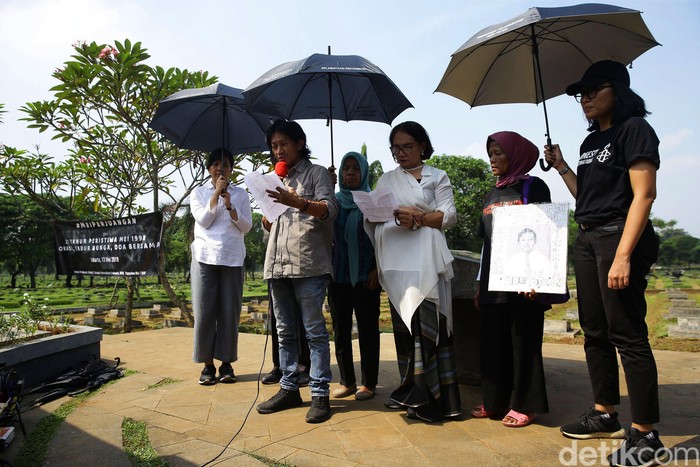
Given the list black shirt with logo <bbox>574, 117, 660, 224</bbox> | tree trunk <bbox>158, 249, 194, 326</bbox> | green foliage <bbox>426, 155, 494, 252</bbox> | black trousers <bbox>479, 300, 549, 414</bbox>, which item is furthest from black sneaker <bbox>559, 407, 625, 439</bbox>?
green foliage <bbox>426, 155, 494, 252</bbox>

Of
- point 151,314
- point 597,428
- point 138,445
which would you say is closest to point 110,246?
point 138,445

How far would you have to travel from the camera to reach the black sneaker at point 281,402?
3029mm

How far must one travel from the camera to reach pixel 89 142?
26.9 feet

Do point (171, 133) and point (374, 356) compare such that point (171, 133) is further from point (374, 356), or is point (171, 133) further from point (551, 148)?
point (551, 148)

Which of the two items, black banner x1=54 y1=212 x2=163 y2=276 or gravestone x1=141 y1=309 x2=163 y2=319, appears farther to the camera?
gravestone x1=141 y1=309 x2=163 y2=319

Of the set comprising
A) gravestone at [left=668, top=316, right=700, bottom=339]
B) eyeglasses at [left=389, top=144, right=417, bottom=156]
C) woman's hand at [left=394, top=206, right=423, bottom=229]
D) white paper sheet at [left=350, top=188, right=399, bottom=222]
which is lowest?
gravestone at [left=668, top=316, right=700, bottom=339]

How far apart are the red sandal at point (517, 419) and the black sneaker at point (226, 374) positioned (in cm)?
214

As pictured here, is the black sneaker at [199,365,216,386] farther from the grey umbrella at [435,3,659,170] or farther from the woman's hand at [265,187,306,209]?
the grey umbrella at [435,3,659,170]

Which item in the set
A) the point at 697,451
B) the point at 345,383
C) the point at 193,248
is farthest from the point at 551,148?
the point at 193,248

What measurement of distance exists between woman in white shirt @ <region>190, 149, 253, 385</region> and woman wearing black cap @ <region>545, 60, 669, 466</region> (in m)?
2.53

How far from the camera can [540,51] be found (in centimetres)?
326

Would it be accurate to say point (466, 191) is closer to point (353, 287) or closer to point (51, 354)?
point (353, 287)

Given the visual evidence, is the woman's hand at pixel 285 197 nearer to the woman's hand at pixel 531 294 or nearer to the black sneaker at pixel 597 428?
the woman's hand at pixel 531 294

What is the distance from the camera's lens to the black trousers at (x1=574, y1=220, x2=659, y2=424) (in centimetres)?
227
